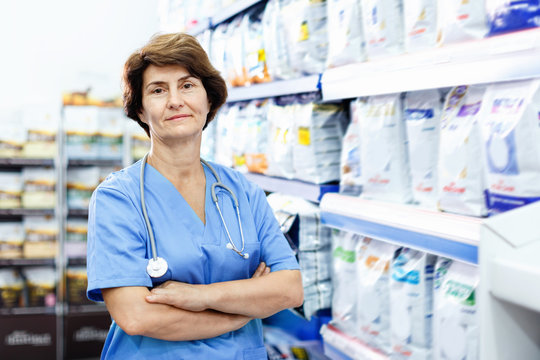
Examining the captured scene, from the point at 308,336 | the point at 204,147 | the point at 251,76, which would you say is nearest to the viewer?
the point at 308,336

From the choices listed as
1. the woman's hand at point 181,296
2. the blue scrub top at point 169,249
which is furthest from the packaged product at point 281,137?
the woman's hand at point 181,296

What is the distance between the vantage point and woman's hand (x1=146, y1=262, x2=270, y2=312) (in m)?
1.57

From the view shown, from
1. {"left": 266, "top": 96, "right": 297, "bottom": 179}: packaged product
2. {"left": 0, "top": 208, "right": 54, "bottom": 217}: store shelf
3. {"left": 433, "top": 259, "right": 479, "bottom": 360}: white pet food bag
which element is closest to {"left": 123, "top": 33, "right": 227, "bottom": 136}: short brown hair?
{"left": 266, "top": 96, "right": 297, "bottom": 179}: packaged product

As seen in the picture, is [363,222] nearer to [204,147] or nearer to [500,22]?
[500,22]

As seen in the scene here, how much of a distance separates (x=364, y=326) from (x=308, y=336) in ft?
2.00

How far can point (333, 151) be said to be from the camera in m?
2.50

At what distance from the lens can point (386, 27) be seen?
1.92m

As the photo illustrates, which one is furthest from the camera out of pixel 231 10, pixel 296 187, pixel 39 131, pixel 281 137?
pixel 39 131

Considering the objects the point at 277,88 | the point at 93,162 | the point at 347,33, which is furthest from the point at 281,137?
the point at 93,162

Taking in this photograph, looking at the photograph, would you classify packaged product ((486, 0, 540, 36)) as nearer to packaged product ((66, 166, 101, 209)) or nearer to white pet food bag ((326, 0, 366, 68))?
white pet food bag ((326, 0, 366, 68))

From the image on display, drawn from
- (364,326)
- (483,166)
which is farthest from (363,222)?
(483,166)

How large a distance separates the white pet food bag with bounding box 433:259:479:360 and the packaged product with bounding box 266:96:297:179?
110 centimetres

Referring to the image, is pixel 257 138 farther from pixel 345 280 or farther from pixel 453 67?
pixel 453 67

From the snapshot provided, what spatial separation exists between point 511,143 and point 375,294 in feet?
2.78
